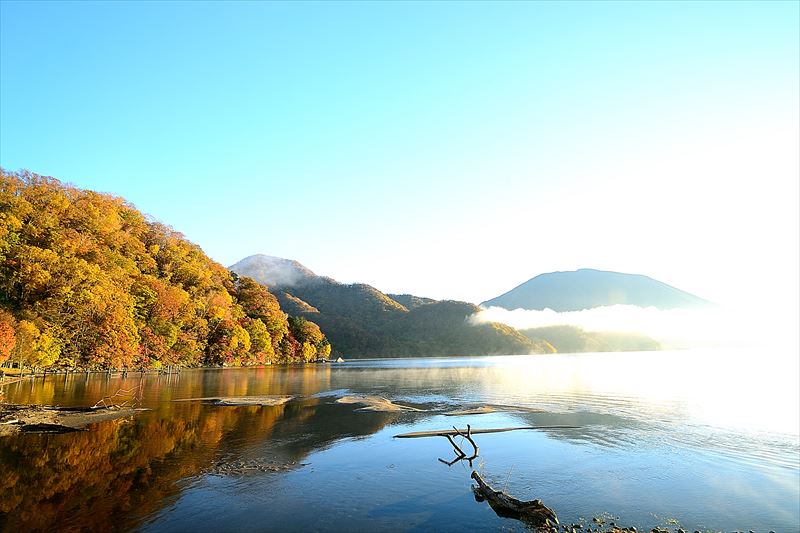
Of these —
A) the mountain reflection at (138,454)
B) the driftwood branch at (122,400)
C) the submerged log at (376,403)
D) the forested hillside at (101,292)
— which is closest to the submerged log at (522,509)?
the mountain reflection at (138,454)

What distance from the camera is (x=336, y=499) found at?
1697 cm

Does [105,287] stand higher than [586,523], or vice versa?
[105,287]

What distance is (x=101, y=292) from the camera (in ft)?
214

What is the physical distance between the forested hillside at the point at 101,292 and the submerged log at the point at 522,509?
5535 cm

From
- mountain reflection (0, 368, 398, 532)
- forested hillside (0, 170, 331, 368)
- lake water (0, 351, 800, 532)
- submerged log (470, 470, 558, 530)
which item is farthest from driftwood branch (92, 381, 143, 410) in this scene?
submerged log (470, 470, 558, 530)

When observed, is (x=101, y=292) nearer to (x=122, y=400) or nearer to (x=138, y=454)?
(x=122, y=400)

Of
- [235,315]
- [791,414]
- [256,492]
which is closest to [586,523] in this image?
[256,492]

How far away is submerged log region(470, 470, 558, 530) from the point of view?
14625mm

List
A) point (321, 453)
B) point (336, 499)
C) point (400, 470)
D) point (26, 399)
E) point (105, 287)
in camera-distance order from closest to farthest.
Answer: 1. point (336, 499)
2. point (400, 470)
3. point (321, 453)
4. point (26, 399)
5. point (105, 287)

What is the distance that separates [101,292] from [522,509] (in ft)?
228

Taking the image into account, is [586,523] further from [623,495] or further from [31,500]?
[31,500]

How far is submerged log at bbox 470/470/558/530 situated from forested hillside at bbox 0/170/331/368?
55.3 m

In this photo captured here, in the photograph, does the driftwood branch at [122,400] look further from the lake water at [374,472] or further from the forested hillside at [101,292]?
the forested hillside at [101,292]

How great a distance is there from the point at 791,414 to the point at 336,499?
153 feet
